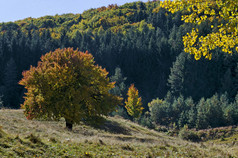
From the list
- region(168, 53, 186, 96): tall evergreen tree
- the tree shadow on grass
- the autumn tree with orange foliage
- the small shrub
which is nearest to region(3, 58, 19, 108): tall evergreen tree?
the small shrub

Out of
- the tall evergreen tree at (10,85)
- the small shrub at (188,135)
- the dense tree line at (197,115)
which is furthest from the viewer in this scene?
the tall evergreen tree at (10,85)

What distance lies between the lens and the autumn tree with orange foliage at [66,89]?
90.1ft

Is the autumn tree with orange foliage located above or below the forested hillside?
below

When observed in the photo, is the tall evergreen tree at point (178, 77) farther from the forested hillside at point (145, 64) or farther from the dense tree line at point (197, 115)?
the dense tree line at point (197, 115)

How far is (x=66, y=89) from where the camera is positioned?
29.0 meters

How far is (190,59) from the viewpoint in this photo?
146m

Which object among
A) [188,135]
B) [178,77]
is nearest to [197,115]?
[188,135]

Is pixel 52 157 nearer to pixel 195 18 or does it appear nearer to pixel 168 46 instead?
pixel 195 18

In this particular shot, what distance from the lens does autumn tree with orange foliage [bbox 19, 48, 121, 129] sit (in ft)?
90.1

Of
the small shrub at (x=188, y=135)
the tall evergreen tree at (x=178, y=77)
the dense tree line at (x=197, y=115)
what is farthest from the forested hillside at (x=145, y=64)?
the small shrub at (x=188, y=135)

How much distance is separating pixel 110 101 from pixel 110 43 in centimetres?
14574

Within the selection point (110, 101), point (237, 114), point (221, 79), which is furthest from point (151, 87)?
point (110, 101)

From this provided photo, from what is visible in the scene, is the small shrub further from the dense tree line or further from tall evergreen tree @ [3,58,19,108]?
tall evergreen tree @ [3,58,19,108]

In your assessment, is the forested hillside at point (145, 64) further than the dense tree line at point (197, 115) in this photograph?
Yes
